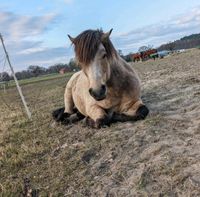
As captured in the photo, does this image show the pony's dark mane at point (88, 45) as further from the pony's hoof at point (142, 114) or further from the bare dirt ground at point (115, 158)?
the bare dirt ground at point (115, 158)

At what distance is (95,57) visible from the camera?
5.47m

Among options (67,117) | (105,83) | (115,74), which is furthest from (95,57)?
(67,117)

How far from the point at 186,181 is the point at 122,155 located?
1250mm

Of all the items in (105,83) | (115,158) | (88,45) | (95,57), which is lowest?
(115,158)

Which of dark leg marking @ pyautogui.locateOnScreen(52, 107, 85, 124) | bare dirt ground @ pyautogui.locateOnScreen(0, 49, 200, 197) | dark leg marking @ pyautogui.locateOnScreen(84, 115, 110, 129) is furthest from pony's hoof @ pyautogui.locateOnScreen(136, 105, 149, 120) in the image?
dark leg marking @ pyautogui.locateOnScreen(52, 107, 85, 124)

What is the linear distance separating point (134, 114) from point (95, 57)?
47.4 inches

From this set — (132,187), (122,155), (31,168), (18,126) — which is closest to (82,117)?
(18,126)

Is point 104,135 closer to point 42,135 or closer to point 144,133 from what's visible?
point 144,133

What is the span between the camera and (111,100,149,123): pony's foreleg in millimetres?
5867

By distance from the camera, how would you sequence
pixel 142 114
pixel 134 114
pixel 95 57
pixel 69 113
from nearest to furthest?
pixel 95 57 → pixel 142 114 → pixel 134 114 → pixel 69 113

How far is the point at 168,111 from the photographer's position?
610 centimetres

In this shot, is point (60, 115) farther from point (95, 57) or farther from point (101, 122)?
point (95, 57)

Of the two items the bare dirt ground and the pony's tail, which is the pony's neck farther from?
the pony's tail

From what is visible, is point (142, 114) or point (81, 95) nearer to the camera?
point (142, 114)
